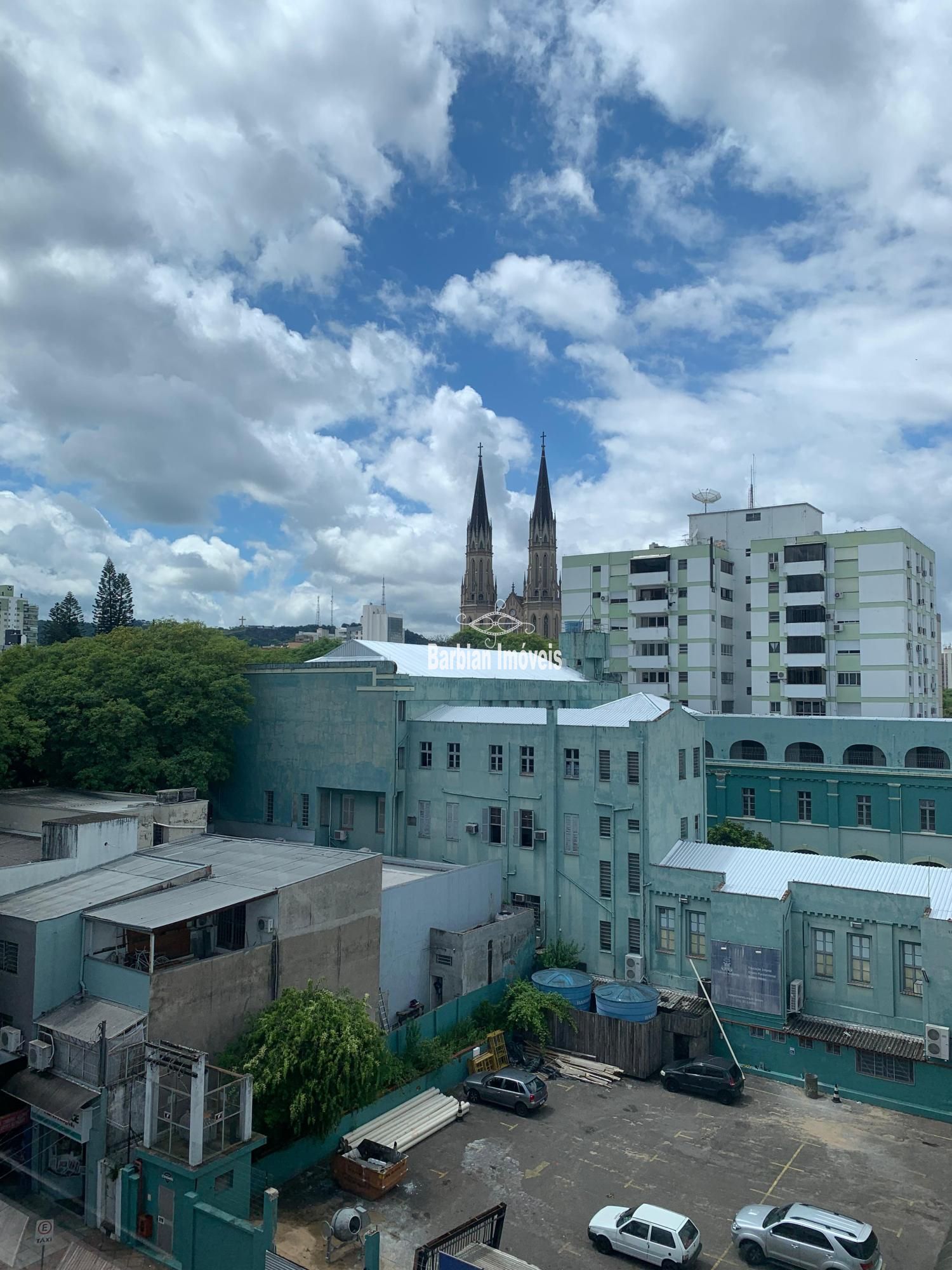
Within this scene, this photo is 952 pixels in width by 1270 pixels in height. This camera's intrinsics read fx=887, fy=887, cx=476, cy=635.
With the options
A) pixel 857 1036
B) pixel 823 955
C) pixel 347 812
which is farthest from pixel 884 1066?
pixel 347 812

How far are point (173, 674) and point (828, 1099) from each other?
104ft

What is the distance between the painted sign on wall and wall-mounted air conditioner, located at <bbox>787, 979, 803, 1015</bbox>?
1.67ft

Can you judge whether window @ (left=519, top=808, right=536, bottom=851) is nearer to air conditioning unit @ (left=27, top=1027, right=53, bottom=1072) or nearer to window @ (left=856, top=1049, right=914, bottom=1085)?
window @ (left=856, top=1049, right=914, bottom=1085)

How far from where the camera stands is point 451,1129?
24.2 metres

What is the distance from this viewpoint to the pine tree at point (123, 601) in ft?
269

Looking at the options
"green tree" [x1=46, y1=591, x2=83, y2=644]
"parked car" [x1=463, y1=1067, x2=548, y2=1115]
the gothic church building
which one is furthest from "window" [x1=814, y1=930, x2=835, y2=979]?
the gothic church building

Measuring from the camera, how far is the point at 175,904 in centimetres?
2261

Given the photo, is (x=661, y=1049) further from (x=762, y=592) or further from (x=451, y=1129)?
(x=762, y=592)

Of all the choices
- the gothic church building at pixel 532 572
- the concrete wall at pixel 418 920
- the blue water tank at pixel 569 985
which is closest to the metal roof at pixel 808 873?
the blue water tank at pixel 569 985

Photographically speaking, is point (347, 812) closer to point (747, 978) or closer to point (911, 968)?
point (747, 978)

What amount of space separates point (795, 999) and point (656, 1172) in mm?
8407

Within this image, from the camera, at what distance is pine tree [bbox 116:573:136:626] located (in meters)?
82.0

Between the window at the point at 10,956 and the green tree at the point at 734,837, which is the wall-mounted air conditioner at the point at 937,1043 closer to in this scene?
the green tree at the point at 734,837


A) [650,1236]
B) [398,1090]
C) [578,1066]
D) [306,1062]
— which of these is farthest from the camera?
[578,1066]
